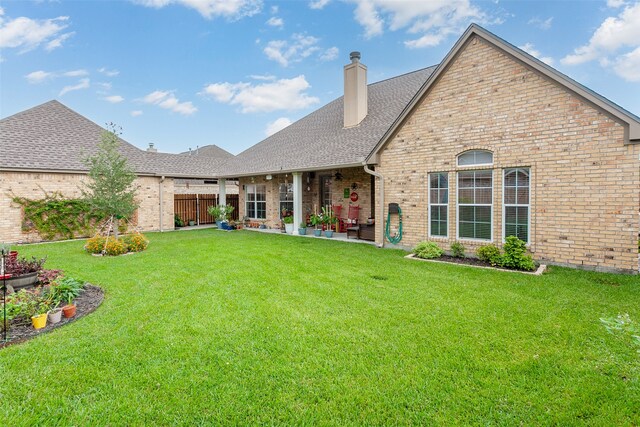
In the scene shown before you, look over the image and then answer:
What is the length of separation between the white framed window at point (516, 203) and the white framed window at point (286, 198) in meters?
10.4

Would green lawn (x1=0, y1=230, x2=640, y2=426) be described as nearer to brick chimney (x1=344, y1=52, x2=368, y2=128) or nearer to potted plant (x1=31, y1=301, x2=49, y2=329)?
potted plant (x1=31, y1=301, x2=49, y2=329)

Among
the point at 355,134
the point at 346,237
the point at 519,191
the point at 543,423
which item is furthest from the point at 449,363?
the point at 355,134

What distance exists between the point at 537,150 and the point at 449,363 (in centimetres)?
648

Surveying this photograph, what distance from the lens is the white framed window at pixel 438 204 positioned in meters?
9.08

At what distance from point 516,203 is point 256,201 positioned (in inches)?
525

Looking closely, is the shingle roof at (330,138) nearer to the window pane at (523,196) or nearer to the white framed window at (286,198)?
the white framed window at (286,198)

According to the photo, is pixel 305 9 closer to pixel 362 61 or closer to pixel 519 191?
pixel 362 61

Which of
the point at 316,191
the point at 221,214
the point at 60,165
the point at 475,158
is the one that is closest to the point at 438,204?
the point at 475,158

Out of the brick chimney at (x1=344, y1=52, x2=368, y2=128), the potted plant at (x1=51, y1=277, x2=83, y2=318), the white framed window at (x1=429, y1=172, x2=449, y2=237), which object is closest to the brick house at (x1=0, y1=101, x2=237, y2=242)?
the potted plant at (x1=51, y1=277, x2=83, y2=318)

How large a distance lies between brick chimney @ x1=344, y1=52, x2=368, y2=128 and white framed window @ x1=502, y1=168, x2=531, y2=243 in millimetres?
7989

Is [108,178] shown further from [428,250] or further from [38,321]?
[428,250]

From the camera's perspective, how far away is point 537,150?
7.45 m

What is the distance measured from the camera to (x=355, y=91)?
14.4 m

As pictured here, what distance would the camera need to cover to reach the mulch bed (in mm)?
4148
